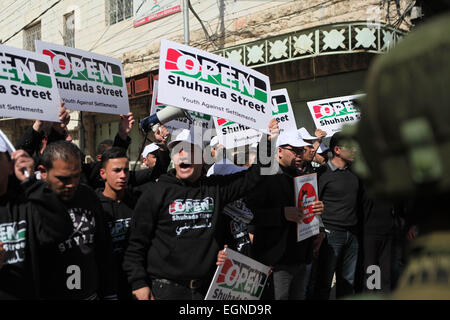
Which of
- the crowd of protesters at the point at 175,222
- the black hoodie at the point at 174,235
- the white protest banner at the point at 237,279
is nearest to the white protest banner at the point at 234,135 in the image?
the crowd of protesters at the point at 175,222

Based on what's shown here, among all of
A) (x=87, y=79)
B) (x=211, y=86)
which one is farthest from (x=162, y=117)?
(x=211, y=86)

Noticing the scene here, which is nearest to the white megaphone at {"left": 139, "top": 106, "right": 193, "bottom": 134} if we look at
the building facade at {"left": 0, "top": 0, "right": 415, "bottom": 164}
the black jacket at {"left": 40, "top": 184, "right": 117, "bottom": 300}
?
the black jacket at {"left": 40, "top": 184, "right": 117, "bottom": 300}

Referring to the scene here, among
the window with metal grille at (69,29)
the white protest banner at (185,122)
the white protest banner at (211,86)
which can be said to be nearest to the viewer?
the white protest banner at (211,86)

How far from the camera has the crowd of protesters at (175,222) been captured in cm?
231

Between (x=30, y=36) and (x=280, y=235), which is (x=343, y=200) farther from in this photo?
(x=30, y=36)

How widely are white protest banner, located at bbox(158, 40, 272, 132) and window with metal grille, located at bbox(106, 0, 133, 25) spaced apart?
11712 millimetres

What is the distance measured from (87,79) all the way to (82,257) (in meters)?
2.41

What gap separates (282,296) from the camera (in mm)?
3824

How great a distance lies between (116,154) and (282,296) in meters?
1.94

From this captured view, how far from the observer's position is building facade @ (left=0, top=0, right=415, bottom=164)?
8.39 metres

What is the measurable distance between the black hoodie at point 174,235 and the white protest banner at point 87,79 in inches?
70.0

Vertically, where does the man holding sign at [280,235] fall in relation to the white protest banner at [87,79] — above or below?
below

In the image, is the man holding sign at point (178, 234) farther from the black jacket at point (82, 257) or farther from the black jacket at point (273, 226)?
the black jacket at point (273, 226)

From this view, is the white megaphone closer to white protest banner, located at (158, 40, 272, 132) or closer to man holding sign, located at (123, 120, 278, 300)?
white protest banner, located at (158, 40, 272, 132)
